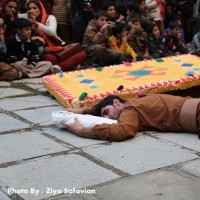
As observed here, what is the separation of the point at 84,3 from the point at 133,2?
0.80m

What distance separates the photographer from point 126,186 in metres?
2.80

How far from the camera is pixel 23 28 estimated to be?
19.5ft

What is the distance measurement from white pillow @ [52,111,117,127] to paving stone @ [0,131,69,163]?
0.64 ft

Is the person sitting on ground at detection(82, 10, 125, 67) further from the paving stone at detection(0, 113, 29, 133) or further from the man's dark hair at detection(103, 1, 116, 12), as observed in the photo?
the paving stone at detection(0, 113, 29, 133)

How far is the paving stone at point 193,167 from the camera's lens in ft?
9.92

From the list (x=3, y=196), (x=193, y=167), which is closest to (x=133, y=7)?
(x=193, y=167)

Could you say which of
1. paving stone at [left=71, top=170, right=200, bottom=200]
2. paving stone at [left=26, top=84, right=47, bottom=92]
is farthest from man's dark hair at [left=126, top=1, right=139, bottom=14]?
paving stone at [left=71, top=170, right=200, bottom=200]

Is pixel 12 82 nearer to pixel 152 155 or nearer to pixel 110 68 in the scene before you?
pixel 110 68

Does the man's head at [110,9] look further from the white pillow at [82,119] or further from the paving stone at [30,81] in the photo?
the white pillow at [82,119]

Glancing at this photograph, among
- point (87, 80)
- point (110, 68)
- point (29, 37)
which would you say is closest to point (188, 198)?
point (87, 80)

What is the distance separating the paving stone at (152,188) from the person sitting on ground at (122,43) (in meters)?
4.01

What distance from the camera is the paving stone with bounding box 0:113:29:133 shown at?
12.9 ft

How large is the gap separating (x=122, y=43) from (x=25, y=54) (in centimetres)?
148

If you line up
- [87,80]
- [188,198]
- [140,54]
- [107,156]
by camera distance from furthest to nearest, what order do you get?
1. [140,54]
2. [87,80]
3. [107,156]
4. [188,198]
